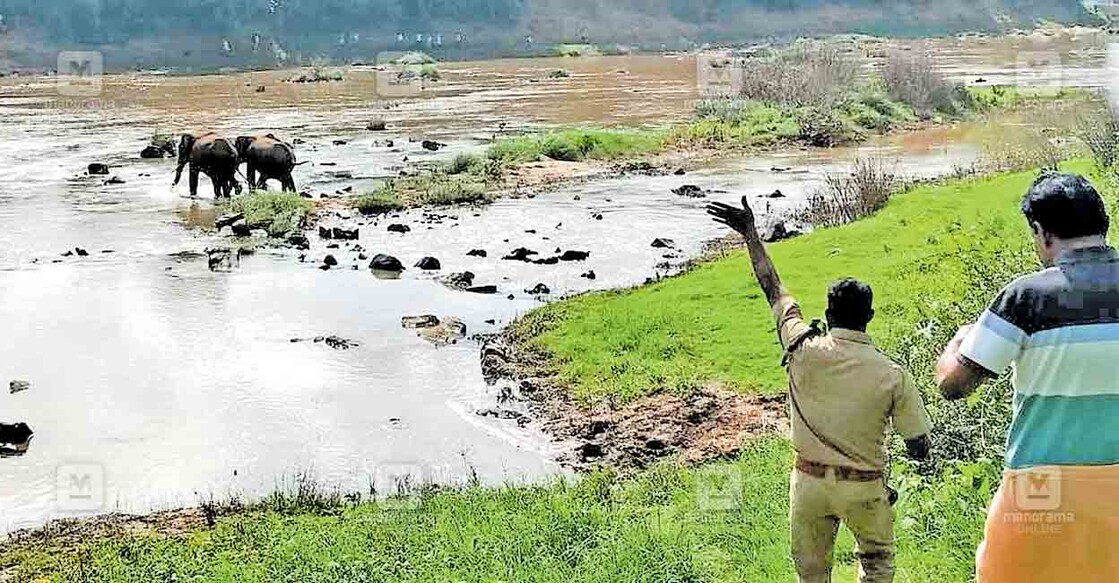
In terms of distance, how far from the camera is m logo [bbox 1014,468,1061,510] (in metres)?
3.69

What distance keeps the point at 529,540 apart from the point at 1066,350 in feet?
15.1

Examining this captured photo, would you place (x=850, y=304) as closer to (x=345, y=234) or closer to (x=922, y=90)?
(x=345, y=234)

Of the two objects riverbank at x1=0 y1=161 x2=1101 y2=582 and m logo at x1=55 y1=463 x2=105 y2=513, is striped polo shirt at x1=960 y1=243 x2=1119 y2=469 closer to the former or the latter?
riverbank at x1=0 y1=161 x2=1101 y2=582

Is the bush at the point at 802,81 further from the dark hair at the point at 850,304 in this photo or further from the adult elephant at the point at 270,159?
the dark hair at the point at 850,304

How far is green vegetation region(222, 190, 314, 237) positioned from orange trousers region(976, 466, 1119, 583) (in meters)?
19.7

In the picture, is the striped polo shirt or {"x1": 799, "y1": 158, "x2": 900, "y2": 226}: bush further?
{"x1": 799, "y1": 158, "x2": 900, "y2": 226}: bush

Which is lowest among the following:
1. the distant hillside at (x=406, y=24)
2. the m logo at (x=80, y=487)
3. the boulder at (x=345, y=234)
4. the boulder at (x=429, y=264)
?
the m logo at (x=80, y=487)

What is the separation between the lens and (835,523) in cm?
504

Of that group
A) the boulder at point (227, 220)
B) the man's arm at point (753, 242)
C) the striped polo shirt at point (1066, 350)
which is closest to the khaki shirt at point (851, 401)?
the man's arm at point (753, 242)

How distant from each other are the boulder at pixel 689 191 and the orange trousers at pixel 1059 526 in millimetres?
22824

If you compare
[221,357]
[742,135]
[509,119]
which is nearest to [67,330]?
[221,357]

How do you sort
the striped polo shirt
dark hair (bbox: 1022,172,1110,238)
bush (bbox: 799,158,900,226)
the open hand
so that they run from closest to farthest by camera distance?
the striped polo shirt
dark hair (bbox: 1022,172,1110,238)
the open hand
bush (bbox: 799,158,900,226)

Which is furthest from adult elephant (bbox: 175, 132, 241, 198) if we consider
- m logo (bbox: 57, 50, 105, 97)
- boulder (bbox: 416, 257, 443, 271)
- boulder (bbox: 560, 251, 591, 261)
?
m logo (bbox: 57, 50, 105, 97)

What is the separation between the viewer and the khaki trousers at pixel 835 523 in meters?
4.89
